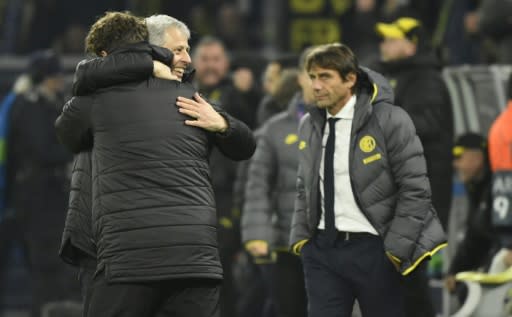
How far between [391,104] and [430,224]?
27.0 inches

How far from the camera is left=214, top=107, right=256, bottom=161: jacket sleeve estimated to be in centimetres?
725

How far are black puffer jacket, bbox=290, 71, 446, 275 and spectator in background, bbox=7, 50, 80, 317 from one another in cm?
524

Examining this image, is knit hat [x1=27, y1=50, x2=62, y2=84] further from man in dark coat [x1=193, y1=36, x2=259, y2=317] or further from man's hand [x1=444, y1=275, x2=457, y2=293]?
man's hand [x1=444, y1=275, x2=457, y2=293]

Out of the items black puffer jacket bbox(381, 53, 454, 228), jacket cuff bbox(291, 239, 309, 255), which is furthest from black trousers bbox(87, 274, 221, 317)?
black puffer jacket bbox(381, 53, 454, 228)

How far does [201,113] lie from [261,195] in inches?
118

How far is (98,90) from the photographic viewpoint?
23.4 ft

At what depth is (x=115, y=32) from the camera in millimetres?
7184

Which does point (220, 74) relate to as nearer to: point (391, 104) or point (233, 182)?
point (233, 182)

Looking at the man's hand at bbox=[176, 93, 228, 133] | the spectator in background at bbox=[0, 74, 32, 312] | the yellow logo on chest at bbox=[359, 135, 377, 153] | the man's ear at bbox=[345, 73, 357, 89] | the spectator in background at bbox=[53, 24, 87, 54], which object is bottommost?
the spectator in background at bbox=[0, 74, 32, 312]

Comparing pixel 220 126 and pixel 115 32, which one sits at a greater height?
pixel 115 32

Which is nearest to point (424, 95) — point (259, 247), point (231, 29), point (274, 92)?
point (274, 92)

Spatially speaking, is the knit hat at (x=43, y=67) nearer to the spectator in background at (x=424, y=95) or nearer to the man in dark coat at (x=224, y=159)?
the man in dark coat at (x=224, y=159)

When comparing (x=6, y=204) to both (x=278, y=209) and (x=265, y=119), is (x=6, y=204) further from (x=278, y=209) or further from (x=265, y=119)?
(x=278, y=209)

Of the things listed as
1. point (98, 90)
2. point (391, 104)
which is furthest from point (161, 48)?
point (391, 104)
